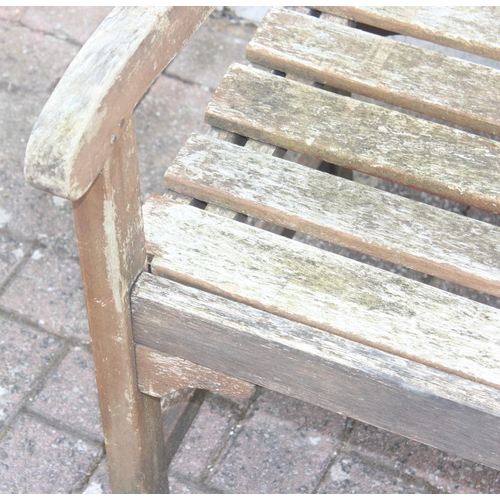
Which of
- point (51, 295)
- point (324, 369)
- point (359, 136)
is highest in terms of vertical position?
point (359, 136)

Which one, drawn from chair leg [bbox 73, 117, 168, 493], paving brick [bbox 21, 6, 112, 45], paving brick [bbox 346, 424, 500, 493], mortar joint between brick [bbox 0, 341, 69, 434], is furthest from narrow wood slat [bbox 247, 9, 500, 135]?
paving brick [bbox 21, 6, 112, 45]

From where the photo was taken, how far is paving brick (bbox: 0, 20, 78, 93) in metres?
3.03

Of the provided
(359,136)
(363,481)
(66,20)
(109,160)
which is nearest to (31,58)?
(66,20)

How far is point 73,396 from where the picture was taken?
2.28m

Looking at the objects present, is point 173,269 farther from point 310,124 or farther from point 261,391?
point 261,391

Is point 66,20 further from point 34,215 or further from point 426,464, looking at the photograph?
point 426,464

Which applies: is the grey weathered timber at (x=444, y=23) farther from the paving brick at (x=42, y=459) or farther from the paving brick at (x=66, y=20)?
the paving brick at (x=66, y=20)

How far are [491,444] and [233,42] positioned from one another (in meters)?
Answer: 2.22

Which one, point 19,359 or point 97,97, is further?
point 19,359

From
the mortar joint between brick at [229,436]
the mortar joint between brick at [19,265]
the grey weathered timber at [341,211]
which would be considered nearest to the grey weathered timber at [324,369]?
the grey weathered timber at [341,211]

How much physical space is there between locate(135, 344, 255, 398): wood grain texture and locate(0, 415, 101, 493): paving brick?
26.4 inches

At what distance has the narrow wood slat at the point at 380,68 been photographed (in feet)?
6.18

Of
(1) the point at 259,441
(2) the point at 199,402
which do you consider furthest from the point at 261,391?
(2) the point at 199,402

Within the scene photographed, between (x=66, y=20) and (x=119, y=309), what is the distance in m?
2.14
